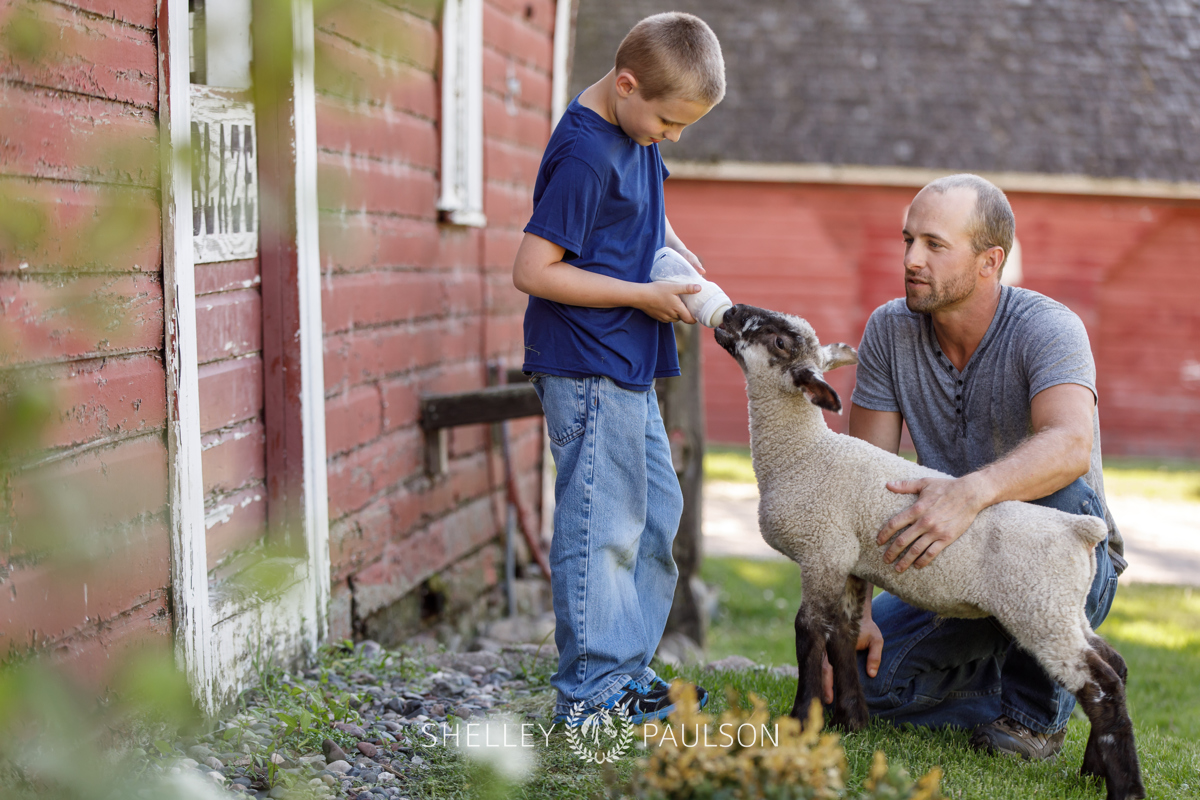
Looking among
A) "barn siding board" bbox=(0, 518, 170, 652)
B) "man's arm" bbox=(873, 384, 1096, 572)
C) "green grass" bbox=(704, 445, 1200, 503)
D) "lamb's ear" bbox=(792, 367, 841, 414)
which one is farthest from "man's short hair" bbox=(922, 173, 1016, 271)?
"green grass" bbox=(704, 445, 1200, 503)

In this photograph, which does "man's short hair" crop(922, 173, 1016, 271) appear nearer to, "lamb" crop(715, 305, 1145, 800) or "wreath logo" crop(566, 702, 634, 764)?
"lamb" crop(715, 305, 1145, 800)

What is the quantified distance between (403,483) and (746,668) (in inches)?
74.0

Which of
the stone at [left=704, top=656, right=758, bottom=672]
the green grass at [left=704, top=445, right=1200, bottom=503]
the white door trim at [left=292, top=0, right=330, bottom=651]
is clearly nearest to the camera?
the white door trim at [left=292, top=0, right=330, bottom=651]

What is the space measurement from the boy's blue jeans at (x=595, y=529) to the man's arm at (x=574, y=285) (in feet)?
0.86

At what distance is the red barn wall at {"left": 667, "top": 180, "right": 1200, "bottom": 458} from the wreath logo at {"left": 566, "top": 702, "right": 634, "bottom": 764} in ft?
37.2

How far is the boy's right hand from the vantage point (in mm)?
3055

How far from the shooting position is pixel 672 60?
2.88 meters

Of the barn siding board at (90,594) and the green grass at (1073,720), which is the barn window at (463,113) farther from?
the barn siding board at (90,594)

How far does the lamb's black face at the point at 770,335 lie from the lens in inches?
127

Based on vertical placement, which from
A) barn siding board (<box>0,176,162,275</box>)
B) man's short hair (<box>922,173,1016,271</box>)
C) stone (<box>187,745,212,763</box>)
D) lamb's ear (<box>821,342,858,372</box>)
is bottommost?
stone (<box>187,745,212,763</box>)

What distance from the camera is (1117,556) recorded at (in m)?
3.40

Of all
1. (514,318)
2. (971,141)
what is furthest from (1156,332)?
(514,318)

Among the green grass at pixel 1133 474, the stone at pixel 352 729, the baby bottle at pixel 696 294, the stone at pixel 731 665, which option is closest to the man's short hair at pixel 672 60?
the baby bottle at pixel 696 294

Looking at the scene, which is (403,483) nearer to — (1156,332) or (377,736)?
(377,736)
